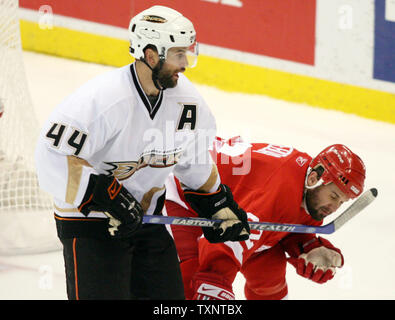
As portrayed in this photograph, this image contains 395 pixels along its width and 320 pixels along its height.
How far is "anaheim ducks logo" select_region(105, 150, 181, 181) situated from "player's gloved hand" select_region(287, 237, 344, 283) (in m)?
0.86

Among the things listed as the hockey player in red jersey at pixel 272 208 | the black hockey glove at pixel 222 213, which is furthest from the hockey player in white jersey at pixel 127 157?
the hockey player in red jersey at pixel 272 208

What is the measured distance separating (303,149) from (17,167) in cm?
207

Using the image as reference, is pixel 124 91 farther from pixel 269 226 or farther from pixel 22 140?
pixel 22 140

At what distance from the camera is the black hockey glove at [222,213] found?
2.85 metres

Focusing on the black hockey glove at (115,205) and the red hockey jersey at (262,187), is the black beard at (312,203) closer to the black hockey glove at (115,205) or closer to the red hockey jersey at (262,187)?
the red hockey jersey at (262,187)

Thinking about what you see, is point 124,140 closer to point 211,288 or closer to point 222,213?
point 222,213

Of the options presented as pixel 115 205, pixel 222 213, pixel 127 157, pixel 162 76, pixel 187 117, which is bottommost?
pixel 222 213

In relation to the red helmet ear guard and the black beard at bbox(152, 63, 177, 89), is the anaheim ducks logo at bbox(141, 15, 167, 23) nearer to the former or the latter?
the black beard at bbox(152, 63, 177, 89)

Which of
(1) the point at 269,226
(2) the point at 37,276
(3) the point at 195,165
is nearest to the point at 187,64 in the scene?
(3) the point at 195,165

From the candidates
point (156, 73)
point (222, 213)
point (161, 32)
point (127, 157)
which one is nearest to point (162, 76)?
point (156, 73)

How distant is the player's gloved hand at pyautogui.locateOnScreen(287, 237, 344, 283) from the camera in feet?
10.6

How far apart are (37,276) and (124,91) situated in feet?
5.21

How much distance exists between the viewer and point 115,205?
2.45 m
